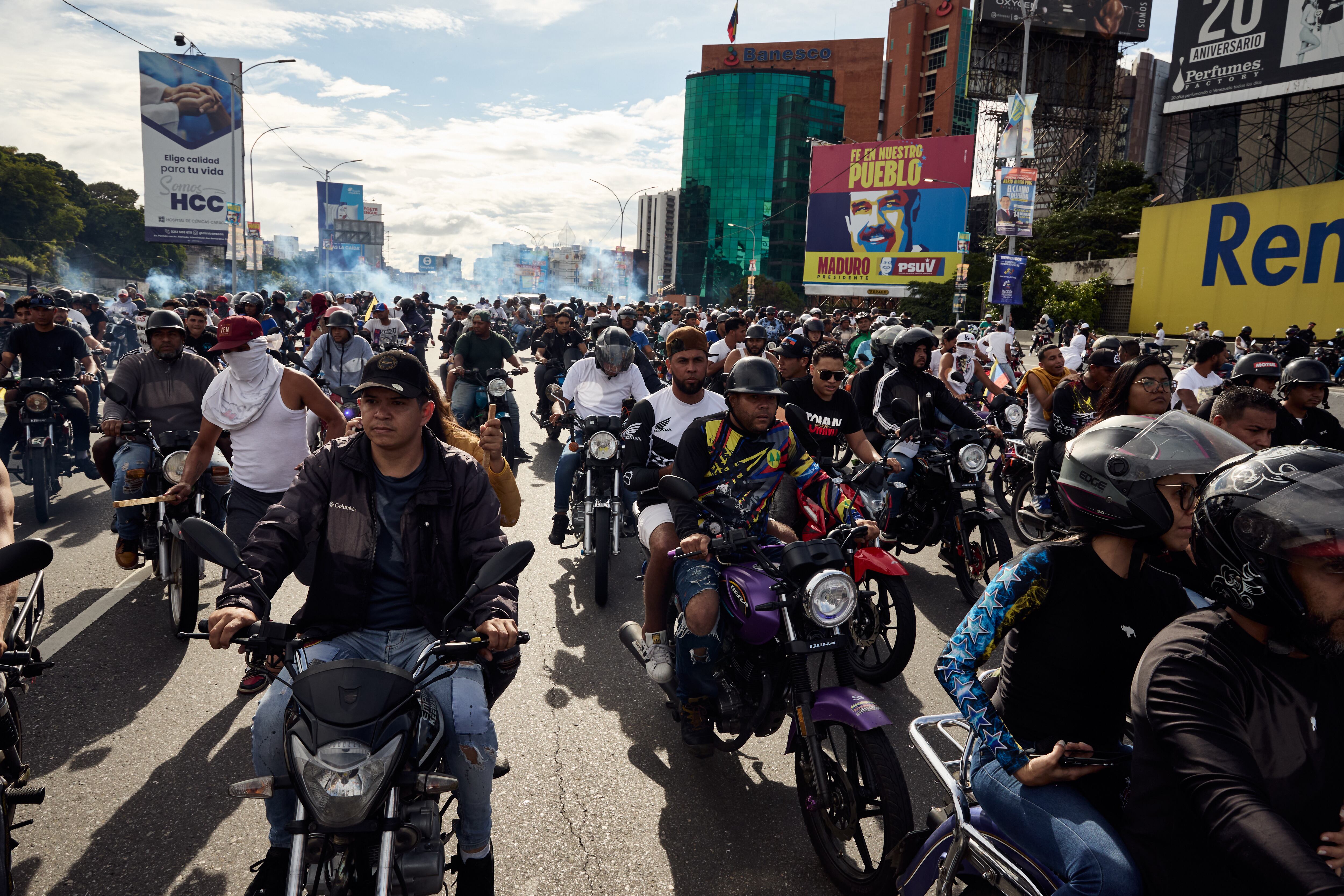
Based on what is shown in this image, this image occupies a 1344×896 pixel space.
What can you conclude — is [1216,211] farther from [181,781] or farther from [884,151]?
[181,781]

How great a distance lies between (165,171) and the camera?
1542 inches

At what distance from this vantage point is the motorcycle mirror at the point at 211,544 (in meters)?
2.38

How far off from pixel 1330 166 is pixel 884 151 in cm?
2648

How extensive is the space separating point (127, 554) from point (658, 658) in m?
3.94

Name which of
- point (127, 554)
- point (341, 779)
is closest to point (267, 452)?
point (127, 554)

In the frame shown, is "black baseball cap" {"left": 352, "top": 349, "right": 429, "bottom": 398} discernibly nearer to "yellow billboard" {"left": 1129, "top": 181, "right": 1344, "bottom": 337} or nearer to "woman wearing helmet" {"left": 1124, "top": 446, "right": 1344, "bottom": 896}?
"woman wearing helmet" {"left": 1124, "top": 446, "right": 1344, "bottom": 896}

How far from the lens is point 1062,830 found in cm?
204

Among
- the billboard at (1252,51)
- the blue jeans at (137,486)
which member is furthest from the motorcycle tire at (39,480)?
the billboard at (1252,51)

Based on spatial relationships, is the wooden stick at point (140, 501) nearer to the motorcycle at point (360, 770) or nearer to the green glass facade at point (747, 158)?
the motorcycle at point (360, 770)

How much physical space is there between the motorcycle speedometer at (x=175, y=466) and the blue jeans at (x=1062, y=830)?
5.22 meters

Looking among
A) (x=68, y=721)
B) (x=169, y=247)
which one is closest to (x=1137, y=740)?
(x=68, y=721)

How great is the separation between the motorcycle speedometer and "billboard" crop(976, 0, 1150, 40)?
229 ft

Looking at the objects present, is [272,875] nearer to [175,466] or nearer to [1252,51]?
[175,466]

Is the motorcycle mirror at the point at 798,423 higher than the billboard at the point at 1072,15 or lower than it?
lower
